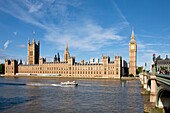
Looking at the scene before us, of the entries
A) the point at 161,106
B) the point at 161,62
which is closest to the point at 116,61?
the point at 161,62

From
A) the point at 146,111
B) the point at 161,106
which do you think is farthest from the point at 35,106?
the point at 161,106

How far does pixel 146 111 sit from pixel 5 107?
19.9 m

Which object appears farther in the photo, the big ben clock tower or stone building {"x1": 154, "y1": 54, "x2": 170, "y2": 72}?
the big ben clock tower

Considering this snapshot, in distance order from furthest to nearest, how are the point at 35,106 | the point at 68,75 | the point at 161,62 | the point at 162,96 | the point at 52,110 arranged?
the point at 68,75 < the point at 161,62 < the point at 35,106 < the point at 52,110 < the point at 162,96

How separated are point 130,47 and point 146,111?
169m

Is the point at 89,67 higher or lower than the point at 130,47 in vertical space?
lower

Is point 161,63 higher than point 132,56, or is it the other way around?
point 132,56

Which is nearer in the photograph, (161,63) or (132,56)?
(161,63)

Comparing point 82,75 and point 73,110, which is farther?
point 82,75

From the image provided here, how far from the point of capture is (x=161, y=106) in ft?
94.6

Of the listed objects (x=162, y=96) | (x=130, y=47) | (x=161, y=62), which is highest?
(x=130, y=47)

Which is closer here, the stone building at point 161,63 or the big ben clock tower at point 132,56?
the stone building at point 161,63

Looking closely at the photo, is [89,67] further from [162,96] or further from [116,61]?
[162,96]

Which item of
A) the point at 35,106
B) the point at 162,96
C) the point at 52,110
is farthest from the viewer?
the point at 35,106
